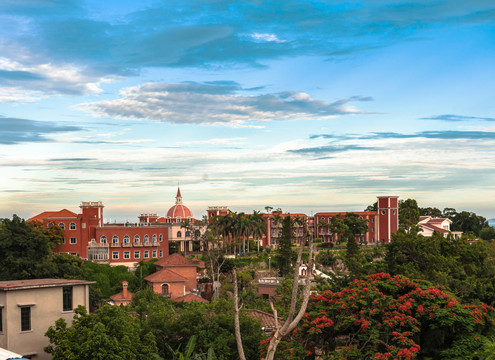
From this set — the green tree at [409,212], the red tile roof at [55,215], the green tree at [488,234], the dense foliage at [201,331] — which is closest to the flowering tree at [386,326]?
the dense foliage at [201,331]

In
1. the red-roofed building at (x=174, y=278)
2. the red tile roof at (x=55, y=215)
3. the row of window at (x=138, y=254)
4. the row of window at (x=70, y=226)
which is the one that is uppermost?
the red tile roof at (x=55, y=215)

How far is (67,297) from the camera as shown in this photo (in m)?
24.0

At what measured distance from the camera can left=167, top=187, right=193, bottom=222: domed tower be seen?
110 metres

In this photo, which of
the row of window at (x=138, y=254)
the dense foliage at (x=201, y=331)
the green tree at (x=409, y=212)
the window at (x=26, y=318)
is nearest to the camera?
the window at (x=26, y=318)

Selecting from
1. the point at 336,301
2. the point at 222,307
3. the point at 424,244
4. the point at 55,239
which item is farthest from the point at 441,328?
the point at 55,239

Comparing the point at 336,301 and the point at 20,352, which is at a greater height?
the point at 336,301

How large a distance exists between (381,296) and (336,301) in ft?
5.74

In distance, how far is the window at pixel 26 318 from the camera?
22.4 meters

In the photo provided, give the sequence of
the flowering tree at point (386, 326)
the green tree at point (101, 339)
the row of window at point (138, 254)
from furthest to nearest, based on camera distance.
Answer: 1. the row of window at point (138, 254)
2. the flowering tree at point (386, 326)
3. the green tree at point (101, 339)

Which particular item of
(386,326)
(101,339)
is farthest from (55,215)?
(386,326)

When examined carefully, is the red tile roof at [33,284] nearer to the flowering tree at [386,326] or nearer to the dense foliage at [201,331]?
the dense foliage at [201,331]

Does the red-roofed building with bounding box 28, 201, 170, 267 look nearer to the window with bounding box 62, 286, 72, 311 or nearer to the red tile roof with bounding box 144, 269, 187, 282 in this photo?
the red tile roof with bounding box 144, 269, 187, 282

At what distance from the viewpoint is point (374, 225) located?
100 meters

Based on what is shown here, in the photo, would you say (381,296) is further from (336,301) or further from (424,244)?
(424,244)
